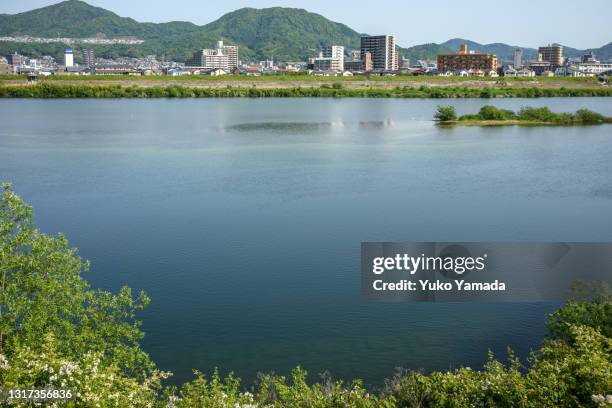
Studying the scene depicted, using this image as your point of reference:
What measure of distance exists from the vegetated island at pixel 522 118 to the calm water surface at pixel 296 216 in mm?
1954

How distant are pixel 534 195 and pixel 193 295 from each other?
1022 centimetres

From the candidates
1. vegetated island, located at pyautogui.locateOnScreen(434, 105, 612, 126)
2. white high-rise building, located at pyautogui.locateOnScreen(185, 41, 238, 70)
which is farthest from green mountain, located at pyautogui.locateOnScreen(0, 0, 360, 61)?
vegetated island, located at pyautogui.locateOnScreen(434, 105, 612, 126)

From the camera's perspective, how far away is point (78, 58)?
138m

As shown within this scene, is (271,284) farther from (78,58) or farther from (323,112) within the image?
(78,58)

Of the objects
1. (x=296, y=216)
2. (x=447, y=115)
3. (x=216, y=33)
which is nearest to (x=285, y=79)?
(x=447, y=115)

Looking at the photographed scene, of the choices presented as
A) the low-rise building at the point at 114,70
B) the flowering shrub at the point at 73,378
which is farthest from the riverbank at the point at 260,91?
the flowering shrub at the point at 73,378

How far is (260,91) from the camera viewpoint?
54938mm

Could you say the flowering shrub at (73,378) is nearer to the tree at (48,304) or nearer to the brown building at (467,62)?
the tree at (48,304)

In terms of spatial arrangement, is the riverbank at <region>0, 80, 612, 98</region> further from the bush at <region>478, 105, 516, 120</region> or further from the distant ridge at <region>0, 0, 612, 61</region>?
the distant ridge at <region>0, 0, 612, 61</region>

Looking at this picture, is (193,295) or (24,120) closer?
(193,295)

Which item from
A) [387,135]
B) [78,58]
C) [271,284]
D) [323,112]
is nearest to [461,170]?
[387,135]

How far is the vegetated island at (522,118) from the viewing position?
3331 centimetres

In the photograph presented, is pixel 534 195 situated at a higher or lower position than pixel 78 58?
lower

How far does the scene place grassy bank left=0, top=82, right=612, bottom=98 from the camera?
51062mm
